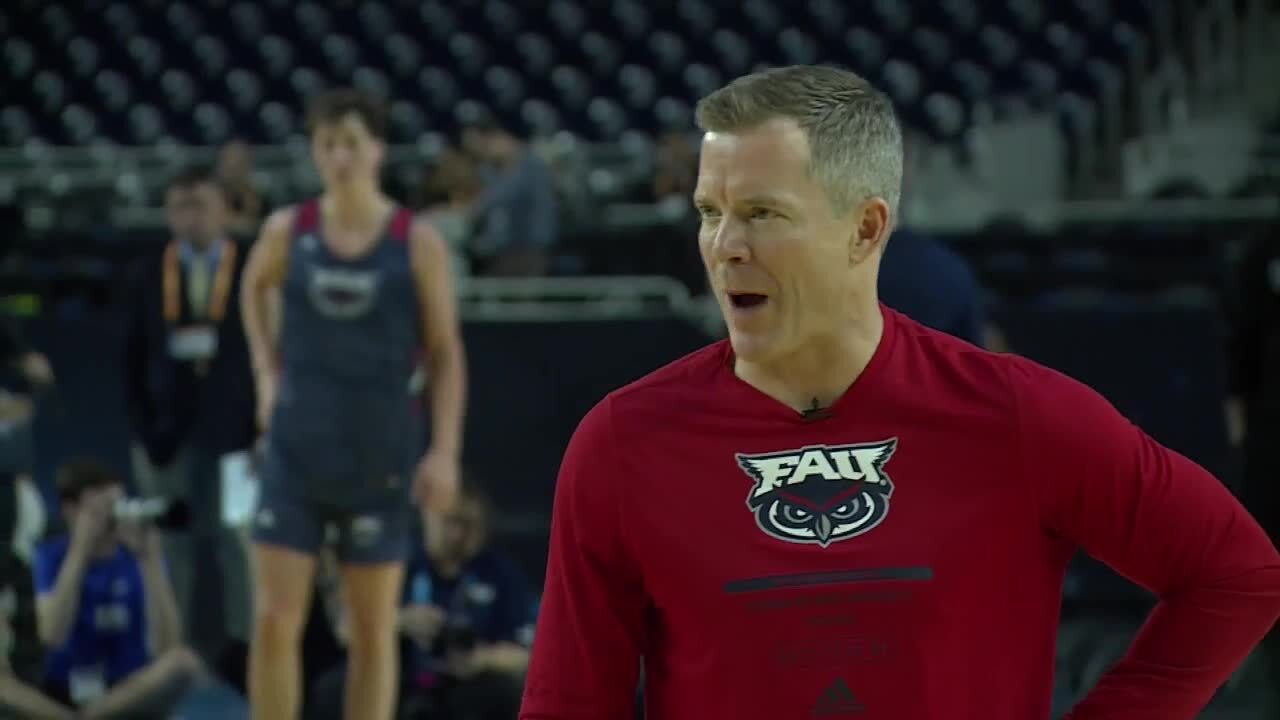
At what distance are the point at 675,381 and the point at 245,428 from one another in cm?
510

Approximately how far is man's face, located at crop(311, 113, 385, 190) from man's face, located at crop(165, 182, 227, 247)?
1.58m

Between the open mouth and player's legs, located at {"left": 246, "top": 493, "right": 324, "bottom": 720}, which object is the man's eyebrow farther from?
player's legs, located at {"left": 246, "top": 493, "right": 324, "bottom": 720}

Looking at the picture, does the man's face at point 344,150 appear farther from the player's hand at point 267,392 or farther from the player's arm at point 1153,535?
the player's arm at point 1153,535

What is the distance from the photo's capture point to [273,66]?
1847cm

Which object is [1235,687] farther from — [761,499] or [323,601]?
[761,499]

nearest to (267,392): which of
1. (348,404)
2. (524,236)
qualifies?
(348,404)

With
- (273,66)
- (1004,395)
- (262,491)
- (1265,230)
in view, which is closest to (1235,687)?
(1265,230)

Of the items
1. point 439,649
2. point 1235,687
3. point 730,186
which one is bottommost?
point 1235,687

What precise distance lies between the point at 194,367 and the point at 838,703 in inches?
216

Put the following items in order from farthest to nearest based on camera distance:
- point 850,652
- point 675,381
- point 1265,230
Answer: point 1265,230 < point 675,381 < point 850,652

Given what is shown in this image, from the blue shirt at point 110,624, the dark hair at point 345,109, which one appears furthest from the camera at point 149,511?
the dark hair at point 345,109

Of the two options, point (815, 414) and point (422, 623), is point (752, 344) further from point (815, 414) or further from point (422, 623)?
point (422, 623)

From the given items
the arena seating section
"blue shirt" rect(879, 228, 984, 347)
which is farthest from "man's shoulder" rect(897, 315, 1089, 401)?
the arena seating section

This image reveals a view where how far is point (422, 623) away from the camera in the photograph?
6.47 metres
